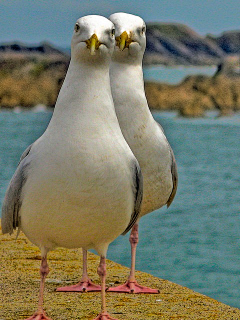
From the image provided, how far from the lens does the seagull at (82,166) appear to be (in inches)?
185

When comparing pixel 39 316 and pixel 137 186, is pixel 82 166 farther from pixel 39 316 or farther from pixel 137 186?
pixel 39 316

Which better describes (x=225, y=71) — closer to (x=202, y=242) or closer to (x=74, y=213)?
(x=202, y=242)

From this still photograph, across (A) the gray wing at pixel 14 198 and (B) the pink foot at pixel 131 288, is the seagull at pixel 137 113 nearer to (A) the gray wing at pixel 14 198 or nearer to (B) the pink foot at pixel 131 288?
(B) the pink foot at pixel 131 288

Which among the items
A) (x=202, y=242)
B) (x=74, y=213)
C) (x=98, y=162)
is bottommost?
(x=202, y=242)

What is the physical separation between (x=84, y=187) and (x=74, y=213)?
0.19 m

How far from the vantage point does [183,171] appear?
93.3 feet

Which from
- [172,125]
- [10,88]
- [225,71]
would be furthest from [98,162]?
[225,71]

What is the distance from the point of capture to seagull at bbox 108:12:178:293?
5.98 meters

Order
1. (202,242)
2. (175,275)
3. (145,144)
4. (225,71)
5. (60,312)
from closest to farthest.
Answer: (60,312), (145,144), (175,275), (202,242), (225,71)

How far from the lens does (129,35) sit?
600 centimetres

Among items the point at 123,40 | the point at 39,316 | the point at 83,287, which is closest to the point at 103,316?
the point at 39,316

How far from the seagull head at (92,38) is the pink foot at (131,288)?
2.21 m

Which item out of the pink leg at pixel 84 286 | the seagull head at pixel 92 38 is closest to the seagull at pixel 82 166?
the seagull head at pixel 92 38

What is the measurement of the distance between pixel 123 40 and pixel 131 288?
2.00 m
